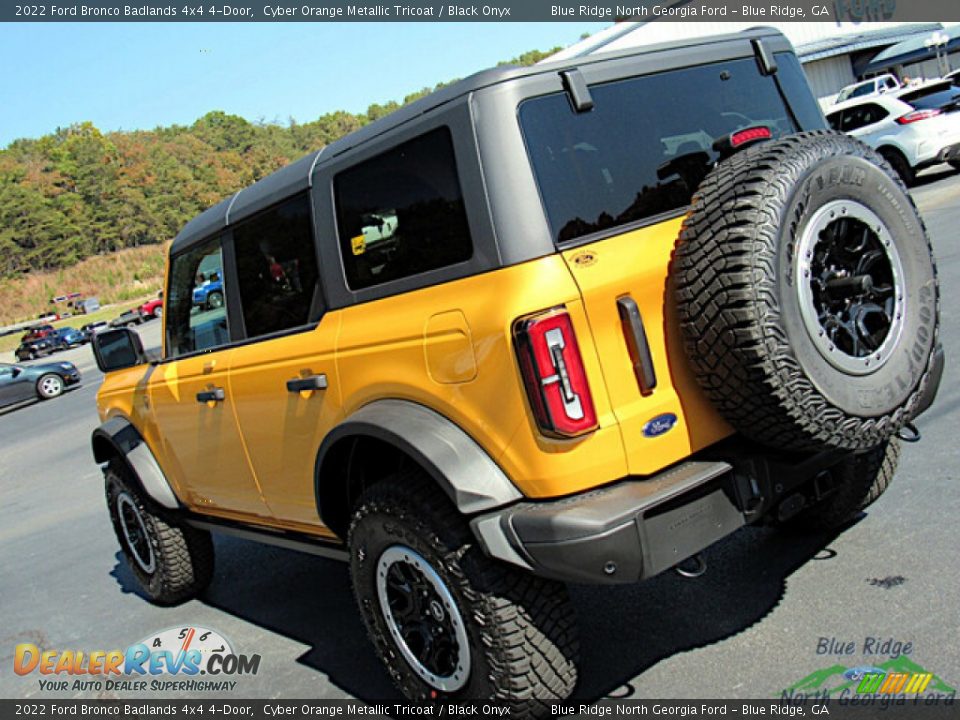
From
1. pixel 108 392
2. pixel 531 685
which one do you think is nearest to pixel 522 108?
pixel 531 685

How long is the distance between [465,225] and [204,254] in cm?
205

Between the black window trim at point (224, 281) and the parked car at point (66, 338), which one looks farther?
the parked car at point (66, 338)

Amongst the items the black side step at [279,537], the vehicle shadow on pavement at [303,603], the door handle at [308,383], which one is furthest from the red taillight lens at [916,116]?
the door handle at [308,383]

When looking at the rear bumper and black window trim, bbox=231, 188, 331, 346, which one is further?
black window trim, bbox=231, 188, 331, 346

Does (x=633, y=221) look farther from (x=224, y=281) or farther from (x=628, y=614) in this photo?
(x=224, y=281)

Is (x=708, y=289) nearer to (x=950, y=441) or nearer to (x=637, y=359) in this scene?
(x=637, y=359)

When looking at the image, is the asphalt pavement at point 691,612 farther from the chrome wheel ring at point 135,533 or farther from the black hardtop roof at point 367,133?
the black hardtop roof at point 367,133

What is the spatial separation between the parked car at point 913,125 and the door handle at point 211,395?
13.5 metres

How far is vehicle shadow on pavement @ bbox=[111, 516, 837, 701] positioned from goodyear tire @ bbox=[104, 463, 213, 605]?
312 millimetres

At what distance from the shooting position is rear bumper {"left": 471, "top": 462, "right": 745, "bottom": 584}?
2.55 metres

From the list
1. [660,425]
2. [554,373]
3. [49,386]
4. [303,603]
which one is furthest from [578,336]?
[49,386]

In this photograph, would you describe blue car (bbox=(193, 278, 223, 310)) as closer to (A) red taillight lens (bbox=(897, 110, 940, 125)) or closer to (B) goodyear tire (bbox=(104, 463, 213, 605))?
(B) goodyear tire (bbox=(104, 463, 213, 605))

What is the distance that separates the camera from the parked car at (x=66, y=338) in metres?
43.8

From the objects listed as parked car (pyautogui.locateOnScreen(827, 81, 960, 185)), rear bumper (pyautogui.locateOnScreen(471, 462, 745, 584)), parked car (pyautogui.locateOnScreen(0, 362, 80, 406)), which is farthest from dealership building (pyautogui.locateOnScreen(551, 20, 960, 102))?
rear bumper (pyautogui.locateOnScreen(471, 462, 745, 584))
